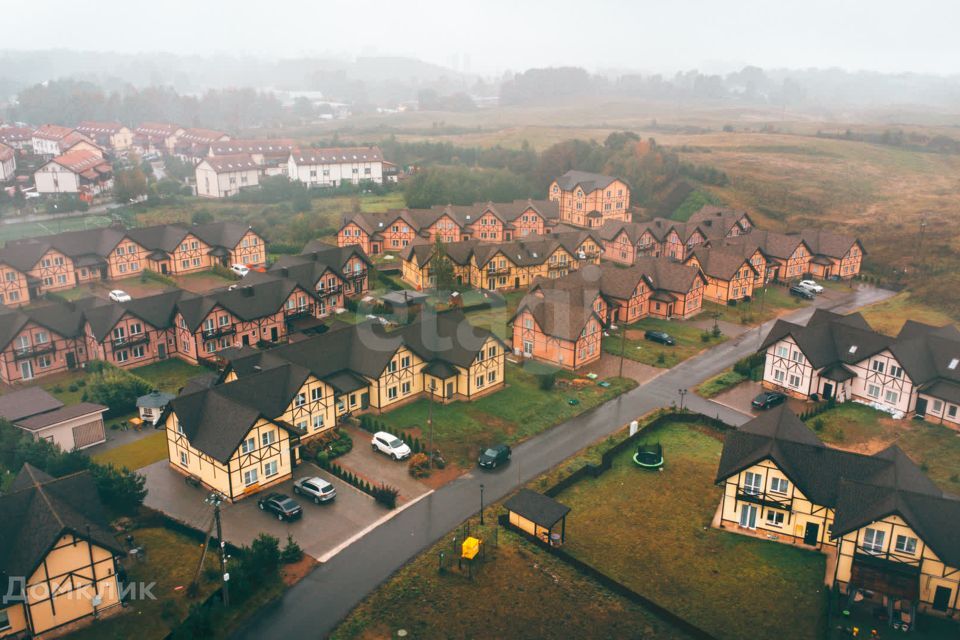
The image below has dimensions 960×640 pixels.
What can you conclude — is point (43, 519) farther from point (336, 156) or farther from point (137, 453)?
point (336, 156)

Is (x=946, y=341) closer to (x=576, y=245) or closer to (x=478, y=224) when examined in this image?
(x=576, y=245)

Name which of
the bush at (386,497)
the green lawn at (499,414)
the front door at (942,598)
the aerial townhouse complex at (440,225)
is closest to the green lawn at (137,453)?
the green lawn at (499,414)

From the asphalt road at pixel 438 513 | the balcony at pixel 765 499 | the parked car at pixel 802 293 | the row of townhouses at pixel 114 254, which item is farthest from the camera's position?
the parked car at pixel 802 293

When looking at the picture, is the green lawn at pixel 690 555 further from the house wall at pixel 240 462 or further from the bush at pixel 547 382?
the house wall at pixel 240 462

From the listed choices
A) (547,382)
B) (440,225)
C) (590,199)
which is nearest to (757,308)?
(547,382)

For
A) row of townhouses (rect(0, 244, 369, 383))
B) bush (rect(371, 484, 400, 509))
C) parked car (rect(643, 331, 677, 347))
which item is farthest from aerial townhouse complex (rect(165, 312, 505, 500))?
parked car (rect(643, 331, 677, 347))

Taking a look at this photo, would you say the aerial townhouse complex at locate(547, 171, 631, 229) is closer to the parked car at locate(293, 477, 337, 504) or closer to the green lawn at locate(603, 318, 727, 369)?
the green lawn at locate(603, 318, 727, 369)
